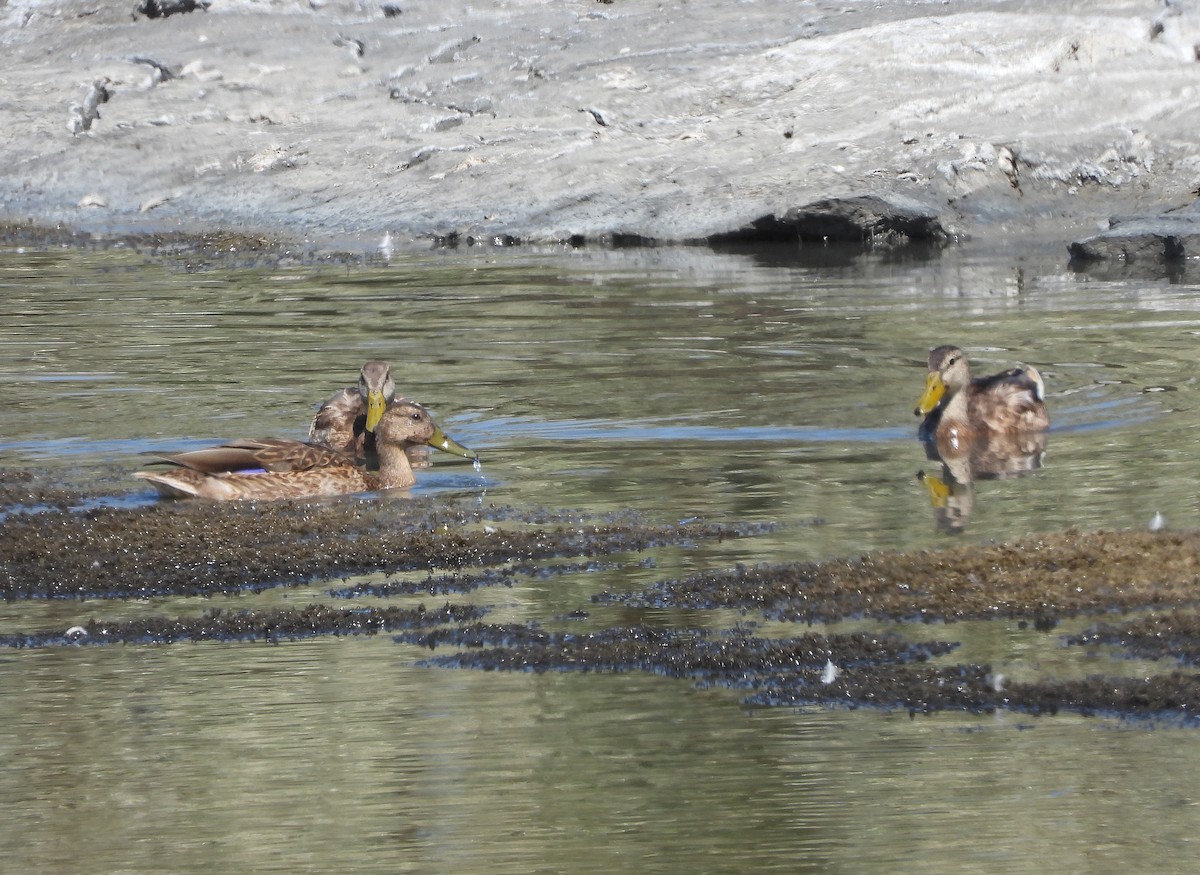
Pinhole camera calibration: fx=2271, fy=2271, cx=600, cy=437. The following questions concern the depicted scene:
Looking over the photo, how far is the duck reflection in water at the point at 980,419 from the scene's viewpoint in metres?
11.4

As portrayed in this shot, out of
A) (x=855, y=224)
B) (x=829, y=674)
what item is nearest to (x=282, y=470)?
(x=829, y=674)

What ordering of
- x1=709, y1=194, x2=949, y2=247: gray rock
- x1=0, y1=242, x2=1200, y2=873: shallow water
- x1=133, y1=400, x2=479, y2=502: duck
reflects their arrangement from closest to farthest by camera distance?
1. x1=0, y1=242, x2=1200, y2=873: shallow water
2. x1=133, y1=400, x2=479, y2=502: duck
3. x1=709, y1=194, x2=949, y2=247: gray rock

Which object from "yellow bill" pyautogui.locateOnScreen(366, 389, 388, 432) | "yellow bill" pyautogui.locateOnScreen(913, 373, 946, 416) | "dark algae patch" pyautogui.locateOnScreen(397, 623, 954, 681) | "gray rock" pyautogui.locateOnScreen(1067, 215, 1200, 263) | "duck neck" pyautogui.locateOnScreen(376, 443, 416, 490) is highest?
"gray rock" pyautogui.locateOnScreen(1067, 215, 1200, 263)

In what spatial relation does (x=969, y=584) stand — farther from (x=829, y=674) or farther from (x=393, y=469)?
(x=393, y=469)

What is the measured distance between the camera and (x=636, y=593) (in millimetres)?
7941

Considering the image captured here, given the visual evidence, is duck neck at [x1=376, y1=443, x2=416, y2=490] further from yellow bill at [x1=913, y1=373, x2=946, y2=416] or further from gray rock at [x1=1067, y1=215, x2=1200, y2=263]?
gray rock at [x1=1067, y1=215, x2=1200, y2=263]

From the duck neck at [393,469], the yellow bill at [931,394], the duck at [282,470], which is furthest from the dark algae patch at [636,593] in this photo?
the yellow bill at [931,394]

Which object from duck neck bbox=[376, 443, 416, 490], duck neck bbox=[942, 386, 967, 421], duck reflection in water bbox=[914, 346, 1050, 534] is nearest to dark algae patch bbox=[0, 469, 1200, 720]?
duck neck bbox=[376, 443, 416, 490]

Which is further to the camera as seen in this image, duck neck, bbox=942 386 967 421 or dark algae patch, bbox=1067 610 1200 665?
duck neck, bbox=942 386 967 421

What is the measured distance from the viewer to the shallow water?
215 inches

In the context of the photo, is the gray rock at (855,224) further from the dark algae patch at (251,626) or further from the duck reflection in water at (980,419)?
the dark algae patch at (251,626)

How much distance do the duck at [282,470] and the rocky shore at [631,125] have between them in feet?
37.3

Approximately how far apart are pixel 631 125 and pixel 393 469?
14.4m

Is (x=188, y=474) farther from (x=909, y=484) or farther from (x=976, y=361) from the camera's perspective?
(x=976, y=361)
